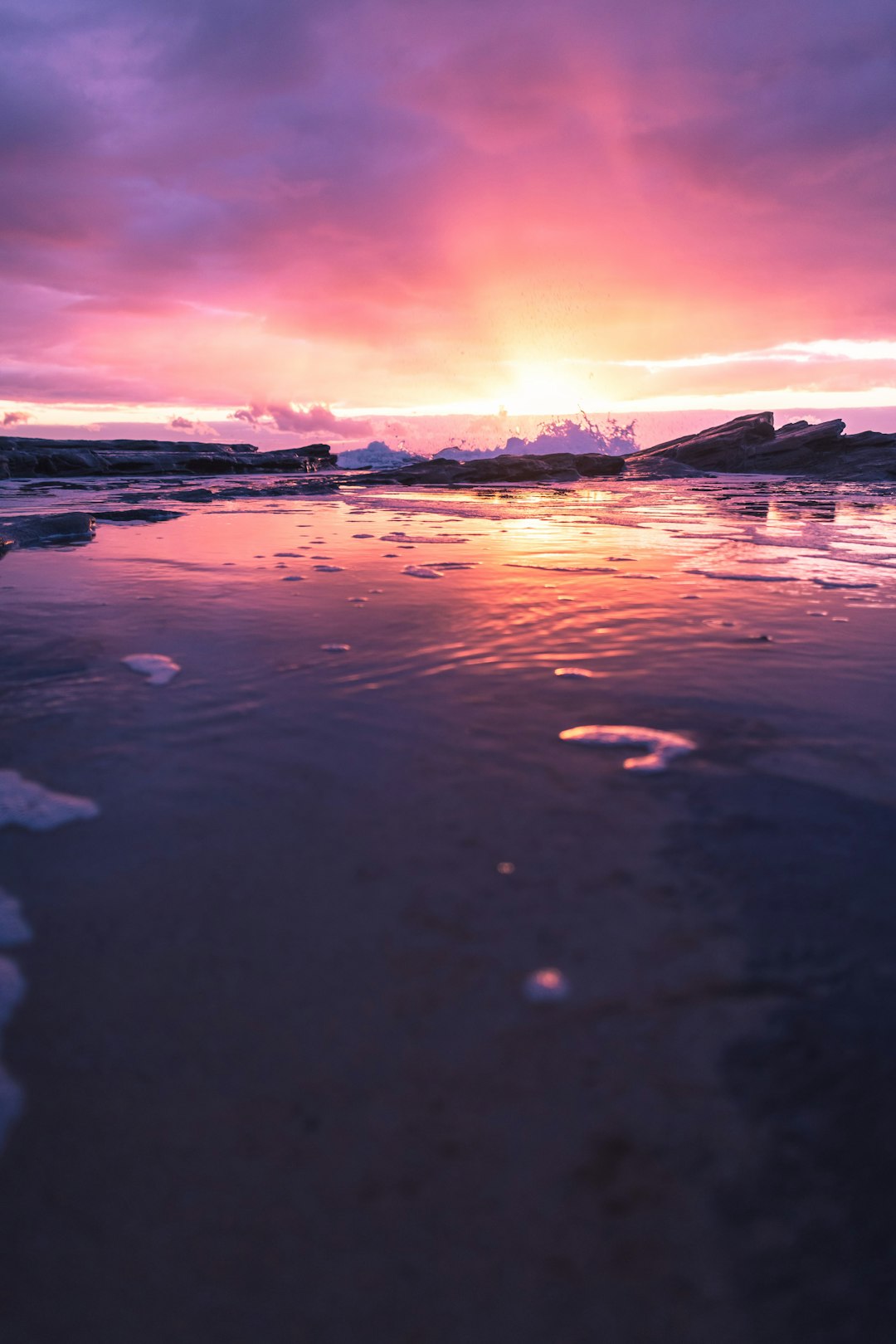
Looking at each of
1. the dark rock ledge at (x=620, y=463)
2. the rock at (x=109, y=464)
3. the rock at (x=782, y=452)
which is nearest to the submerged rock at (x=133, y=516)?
the dark rock ledge at (x=620, y=463)

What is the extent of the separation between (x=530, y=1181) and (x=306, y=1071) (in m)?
0.36

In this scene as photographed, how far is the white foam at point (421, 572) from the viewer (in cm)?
511

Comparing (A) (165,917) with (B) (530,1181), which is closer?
(B) (530,1181)

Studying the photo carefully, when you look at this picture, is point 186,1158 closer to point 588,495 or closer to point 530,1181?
point 530,1181

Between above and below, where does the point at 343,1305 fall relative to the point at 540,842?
below

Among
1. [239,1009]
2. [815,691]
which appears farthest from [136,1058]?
[815,691]

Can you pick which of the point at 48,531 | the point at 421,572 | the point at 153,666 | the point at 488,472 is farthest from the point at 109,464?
the point at 153,666

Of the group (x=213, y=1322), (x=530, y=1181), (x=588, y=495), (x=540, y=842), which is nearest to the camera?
(x=213, y=1322)

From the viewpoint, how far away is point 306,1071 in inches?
41.1

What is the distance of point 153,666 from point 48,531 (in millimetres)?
5847

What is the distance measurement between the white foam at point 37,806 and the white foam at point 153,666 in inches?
33.9

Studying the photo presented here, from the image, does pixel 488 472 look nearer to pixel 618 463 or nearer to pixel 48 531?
pixel 618 463

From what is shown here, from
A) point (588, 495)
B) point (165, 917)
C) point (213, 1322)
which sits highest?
point (588, 495)

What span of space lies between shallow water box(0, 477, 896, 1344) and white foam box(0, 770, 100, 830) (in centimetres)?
4
